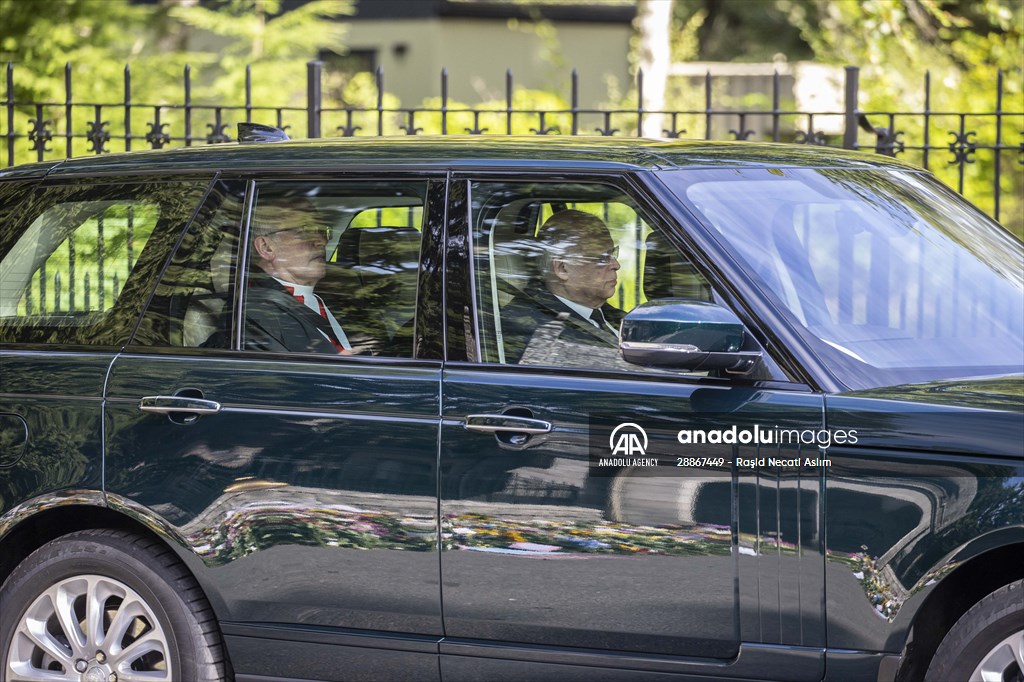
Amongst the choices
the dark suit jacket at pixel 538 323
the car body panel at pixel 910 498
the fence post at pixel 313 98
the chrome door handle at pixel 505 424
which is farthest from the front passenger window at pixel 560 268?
the fence post at pixel 313 98

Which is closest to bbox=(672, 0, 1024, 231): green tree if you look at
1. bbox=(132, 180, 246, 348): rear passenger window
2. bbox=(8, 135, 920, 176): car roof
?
bbox=(8, 135, 920, 176): car roof

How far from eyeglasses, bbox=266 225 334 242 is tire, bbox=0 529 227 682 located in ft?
3.29

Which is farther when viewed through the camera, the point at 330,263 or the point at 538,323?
the point at 330,263

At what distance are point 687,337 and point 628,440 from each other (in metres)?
0.31

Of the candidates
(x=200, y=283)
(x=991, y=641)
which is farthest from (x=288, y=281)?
(x=991, y=641)

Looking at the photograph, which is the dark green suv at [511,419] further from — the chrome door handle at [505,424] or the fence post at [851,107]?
the fence post at [851,107]

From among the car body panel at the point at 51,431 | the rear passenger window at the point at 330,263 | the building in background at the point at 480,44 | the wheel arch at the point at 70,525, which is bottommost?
the wheel arch at the point at 70,525

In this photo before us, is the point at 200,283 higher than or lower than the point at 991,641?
higher

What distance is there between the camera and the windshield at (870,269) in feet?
11.5

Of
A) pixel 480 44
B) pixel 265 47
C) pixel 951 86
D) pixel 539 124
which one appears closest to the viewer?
pixel 539 124

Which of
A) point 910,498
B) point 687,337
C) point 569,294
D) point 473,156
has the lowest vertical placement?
point 910,498

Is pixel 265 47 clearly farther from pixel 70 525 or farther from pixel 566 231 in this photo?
pixel 566 231

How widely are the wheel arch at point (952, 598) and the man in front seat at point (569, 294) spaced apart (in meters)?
1.08

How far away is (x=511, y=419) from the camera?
3525 mm
